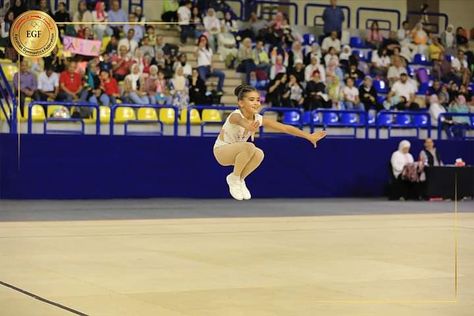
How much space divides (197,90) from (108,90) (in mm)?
2227

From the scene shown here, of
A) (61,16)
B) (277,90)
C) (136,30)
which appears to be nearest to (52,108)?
(61,16)

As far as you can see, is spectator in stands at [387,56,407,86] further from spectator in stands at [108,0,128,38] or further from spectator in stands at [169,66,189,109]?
spectator in stands at [108,0,128,38]

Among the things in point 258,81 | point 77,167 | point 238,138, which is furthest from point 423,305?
point 258,81

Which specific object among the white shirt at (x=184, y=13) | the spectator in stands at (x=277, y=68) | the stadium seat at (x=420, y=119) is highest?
the white shirt at (x=184, y=13)

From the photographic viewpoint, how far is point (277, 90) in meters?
25.3

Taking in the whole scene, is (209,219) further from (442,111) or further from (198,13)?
(442,111)

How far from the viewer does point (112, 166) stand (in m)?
23.6

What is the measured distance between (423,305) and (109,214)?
10703 millimetres

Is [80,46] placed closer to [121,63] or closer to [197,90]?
[121,63]

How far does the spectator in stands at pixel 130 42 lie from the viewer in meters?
23.3

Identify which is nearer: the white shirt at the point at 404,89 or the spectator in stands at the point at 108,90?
the spectator in stands at the point at 108,90

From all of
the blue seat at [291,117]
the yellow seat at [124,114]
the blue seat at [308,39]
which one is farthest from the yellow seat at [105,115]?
the blue seat at [308,39]

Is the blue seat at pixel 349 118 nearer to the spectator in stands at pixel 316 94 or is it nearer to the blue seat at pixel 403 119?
the spectator in stands at pixel 316 94

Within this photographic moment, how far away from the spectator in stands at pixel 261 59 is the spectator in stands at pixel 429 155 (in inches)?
173
